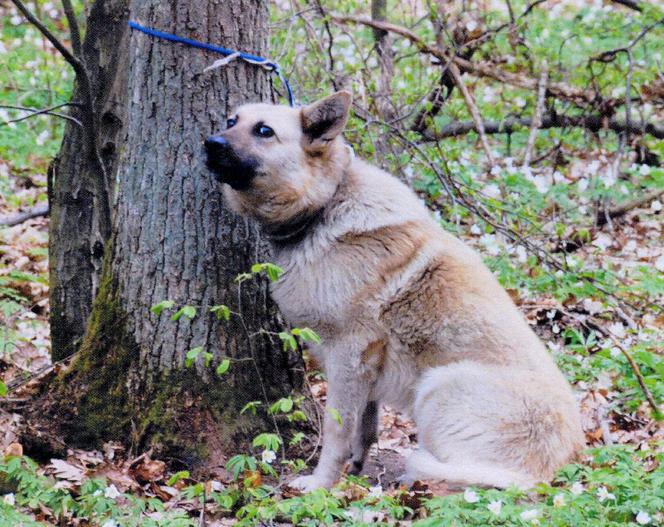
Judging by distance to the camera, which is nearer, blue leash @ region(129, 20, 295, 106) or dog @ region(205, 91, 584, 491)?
dog @ region(205, 91, 584, 491)

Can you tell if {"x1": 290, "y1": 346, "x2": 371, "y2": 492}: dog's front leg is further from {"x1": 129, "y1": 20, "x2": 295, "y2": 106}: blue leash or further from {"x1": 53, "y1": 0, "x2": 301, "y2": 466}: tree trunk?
{"x1": 129, "y1": 20, "x2": 295, "y2": 106}: blue leash

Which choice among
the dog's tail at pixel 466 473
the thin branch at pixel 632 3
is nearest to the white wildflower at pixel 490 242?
the dog's tail at pixel 466 473

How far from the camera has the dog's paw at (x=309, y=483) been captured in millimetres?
3996

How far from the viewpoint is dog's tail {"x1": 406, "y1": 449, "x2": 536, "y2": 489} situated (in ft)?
12.1

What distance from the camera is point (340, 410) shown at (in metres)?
4.20

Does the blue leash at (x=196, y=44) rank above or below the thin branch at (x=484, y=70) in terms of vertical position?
below

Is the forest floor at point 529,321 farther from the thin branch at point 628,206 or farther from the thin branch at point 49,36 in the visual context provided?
the thin branch at point 49,36

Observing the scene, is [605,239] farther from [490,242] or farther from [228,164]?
[228,164]

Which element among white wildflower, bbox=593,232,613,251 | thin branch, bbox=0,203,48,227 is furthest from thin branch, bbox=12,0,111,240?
white wildflower, bbox=593,232,613,251

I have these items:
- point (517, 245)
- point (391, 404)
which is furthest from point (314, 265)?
point (517, 245)

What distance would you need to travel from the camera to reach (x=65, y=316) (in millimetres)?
5391

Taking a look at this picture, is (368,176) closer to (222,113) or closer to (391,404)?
(222,113)

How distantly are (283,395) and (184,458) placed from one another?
0.63 metres

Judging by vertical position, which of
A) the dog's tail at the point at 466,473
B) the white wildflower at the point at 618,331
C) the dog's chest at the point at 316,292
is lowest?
the dog's tail at the point at 466,473
